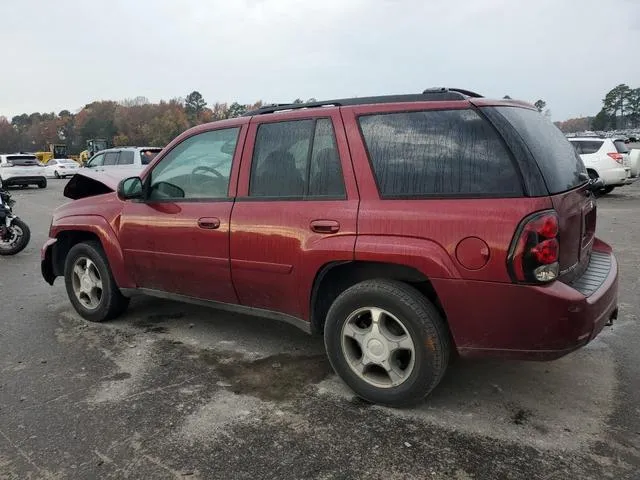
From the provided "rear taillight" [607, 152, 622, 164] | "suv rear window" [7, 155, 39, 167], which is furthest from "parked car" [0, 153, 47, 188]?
"rear taillight" [607, 152, 622, 164]

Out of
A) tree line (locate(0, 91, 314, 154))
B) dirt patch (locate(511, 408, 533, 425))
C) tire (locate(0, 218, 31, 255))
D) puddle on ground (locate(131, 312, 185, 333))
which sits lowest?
dirt patch (locate(511, 408, 533, 425))

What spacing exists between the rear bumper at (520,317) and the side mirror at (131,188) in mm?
2626

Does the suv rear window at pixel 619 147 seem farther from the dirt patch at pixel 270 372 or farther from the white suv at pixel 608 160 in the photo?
the dirt patch at pixel 270 372

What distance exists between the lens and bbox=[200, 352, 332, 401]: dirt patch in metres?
3.46

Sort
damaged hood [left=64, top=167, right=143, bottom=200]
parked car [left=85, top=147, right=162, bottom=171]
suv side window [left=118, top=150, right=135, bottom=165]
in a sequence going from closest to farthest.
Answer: damaged hood [left=64, top=167, right=143, bottom=200]
parked car [left=85, top=147, right=162, bottom=171]
suv side window [left=118, top=150, right=135, bottom=165]

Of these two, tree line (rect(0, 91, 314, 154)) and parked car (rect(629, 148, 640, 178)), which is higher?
tree line (rect(0, 91, 314, 154))

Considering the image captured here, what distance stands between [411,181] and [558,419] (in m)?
1.60

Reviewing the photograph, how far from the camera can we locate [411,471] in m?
2.56

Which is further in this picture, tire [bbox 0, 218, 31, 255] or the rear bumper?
tire [bbox 0, 218, 31, 255]

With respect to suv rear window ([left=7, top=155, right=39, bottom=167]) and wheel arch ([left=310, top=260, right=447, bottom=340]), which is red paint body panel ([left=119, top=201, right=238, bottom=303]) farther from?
suv rear window ([left=7, top=155, right=39, bottom=167])

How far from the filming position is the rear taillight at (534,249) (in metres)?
2.66

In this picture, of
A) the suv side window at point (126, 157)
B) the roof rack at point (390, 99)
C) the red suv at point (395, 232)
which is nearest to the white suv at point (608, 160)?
the red suv at point (395, 232)

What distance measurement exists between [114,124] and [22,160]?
73649mm

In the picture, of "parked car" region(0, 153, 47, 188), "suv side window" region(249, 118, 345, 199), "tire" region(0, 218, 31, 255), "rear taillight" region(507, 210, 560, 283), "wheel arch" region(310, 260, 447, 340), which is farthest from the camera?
"parked car" region(0, 153, 47, 188)
